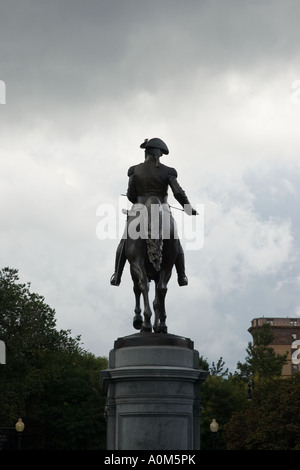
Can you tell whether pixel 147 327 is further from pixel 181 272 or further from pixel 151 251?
pixel 181 272

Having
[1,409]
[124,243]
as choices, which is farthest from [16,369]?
[124,243]

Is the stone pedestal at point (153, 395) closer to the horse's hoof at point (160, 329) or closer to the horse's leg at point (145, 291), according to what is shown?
the horse's leg at point (145, 291)

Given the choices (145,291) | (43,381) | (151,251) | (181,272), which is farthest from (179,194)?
(43,381)

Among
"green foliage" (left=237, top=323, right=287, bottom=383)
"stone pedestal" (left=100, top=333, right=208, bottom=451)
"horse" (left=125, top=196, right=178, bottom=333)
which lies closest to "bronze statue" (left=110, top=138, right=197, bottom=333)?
"horse" (left=125, top=196, right=178, bottom=333)

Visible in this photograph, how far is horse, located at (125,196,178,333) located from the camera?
1788cm

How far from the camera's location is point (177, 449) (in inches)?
646

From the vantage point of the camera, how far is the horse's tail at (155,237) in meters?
17.8

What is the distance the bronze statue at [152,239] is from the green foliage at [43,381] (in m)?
42.4

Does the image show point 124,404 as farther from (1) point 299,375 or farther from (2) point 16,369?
(1) point 299,375

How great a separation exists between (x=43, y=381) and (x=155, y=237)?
48.4 meters

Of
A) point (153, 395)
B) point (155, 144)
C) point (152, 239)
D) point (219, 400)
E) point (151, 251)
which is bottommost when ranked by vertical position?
point (153, 395)

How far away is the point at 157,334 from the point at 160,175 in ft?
12.0

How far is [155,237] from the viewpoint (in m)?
17.8

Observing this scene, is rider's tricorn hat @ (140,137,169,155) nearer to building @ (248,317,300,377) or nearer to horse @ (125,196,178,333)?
horse @ (125,196,178,333)
